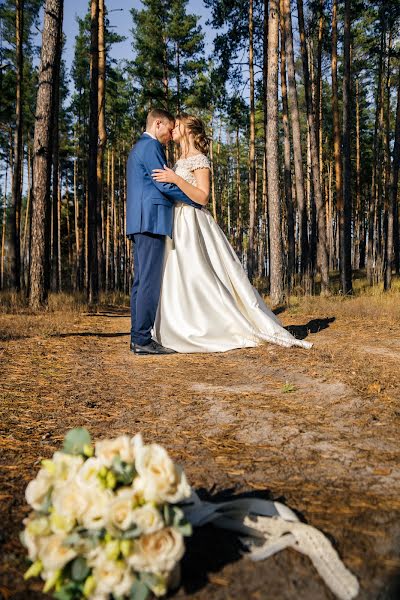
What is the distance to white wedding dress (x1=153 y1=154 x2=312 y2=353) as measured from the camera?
17.7 feet

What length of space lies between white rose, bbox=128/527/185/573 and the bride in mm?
4044

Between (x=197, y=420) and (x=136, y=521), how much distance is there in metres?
1.69

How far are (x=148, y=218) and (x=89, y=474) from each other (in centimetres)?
399

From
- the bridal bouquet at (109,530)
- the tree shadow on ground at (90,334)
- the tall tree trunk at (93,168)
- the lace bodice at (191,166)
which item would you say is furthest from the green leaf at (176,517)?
the tall tree trunk at (93,168)

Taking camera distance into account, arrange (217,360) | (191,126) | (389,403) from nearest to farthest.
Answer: (389,403)
(217,360)
(191,126)

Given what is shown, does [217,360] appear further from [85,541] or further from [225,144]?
[225,144]

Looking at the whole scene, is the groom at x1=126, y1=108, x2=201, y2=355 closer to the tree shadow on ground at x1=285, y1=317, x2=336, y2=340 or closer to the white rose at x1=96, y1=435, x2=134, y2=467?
the tree shadow on ground at x1=285, y1=317, x2=336, y2=340

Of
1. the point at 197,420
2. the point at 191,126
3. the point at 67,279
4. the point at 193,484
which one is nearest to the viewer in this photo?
the point at 193,484

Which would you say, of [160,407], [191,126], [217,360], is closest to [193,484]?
[160,407]

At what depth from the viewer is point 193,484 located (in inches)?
76.9

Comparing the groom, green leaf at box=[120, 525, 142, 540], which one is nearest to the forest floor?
green leaf at box=[120, 525, 142, 540]

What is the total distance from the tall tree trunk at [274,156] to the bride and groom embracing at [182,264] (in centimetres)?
497

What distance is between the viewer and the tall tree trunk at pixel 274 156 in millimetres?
10094

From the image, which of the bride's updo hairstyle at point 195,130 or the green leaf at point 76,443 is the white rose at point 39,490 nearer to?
the green leaf at point 76,443
